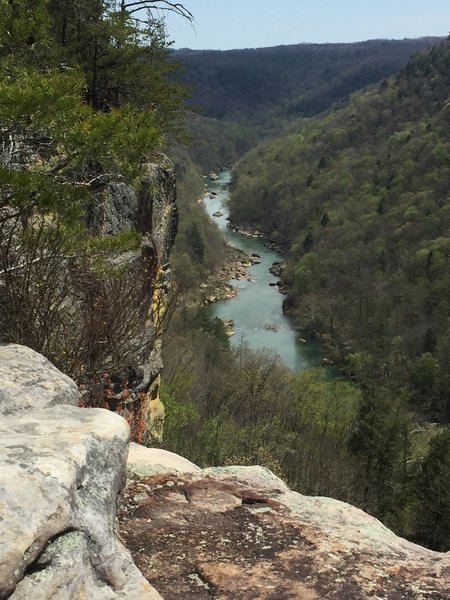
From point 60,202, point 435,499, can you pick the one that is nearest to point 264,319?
point 435,499

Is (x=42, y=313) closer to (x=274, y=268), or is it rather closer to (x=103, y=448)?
(x=103, y=448)

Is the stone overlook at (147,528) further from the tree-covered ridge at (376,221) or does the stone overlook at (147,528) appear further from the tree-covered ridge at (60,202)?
the tree-covered ridge at (376,221)

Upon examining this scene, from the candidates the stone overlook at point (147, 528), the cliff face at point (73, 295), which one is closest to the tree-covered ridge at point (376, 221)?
the cliff face at point (73, 295)

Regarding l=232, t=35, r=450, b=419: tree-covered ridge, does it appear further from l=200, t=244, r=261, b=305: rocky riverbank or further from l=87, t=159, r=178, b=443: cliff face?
l=87, t=159, r=178, b=443: cliff face

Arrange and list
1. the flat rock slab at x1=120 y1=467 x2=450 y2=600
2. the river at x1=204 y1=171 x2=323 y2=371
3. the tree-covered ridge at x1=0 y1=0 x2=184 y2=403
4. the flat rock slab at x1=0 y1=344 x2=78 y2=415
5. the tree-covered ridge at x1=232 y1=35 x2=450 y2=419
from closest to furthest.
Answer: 1. the flat rock slab at x1=120 y1=467 x2=450 y2=600
2. the flat rock slab at x1=0 y1=344 x2=78 y2=415
3. the tree-covered ridge at x1=0 y1=0 x2=184 y2=403
4. the tree-covered ridge at x1=232 y1=35 x2=450 y2=419
5. the river at x1=204 y1=171 x2=323 y2=371

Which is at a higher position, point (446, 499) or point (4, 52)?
point (4, 52)

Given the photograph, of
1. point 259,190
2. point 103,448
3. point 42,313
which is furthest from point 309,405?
point 259,190

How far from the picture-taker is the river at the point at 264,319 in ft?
186

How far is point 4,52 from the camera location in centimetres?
816

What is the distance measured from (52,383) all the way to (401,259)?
69.0 m

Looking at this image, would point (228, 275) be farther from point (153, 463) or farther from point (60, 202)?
point (153, 463)

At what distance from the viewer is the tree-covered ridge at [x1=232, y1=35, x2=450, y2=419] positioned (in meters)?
55.9

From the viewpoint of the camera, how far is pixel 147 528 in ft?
15.6

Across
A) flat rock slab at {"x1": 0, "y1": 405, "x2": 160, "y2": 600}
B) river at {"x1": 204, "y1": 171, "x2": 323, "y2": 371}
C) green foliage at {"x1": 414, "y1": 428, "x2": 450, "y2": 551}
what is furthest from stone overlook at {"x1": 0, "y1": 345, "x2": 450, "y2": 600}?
river at {"x1": 204, "y1": 171, "x2": 323, "y2": 371}
